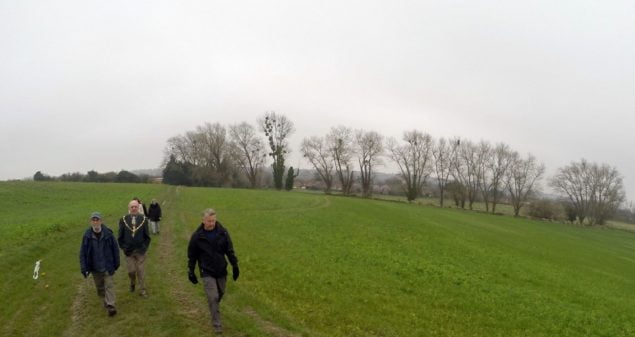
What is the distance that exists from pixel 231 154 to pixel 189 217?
57362 millimetres

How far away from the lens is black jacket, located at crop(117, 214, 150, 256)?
34.9 ft

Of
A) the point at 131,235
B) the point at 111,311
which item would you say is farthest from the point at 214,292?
the point at 131,235

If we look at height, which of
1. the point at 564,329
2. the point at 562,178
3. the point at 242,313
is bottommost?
the point at 564,329

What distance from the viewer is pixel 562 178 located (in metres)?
94.1

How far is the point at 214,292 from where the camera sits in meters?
8.46

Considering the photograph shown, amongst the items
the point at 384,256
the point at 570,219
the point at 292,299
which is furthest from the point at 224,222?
the point at 570,219

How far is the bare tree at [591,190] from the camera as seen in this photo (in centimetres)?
8775

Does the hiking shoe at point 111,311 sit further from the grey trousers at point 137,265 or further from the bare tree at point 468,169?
the bare tree at point 468,169

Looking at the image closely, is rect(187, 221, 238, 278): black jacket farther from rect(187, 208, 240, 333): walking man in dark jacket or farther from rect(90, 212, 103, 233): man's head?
rect(90, 212, 103, 233): man's head

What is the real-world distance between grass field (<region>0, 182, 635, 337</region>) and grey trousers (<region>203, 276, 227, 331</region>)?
41cm

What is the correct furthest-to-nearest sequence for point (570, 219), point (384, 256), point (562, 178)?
point (562, 178), point (570, 219), point (384, 256)

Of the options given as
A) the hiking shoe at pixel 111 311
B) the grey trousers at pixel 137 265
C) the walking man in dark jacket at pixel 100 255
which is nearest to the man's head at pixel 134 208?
the walking man in dark jacket at pixel 100 255

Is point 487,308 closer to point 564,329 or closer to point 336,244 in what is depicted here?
point 564,329

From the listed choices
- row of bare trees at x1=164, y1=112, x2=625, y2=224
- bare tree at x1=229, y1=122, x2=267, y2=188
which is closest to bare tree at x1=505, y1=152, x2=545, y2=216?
row of bare trees at x1=164, y1=112, x2=625, y2=224
